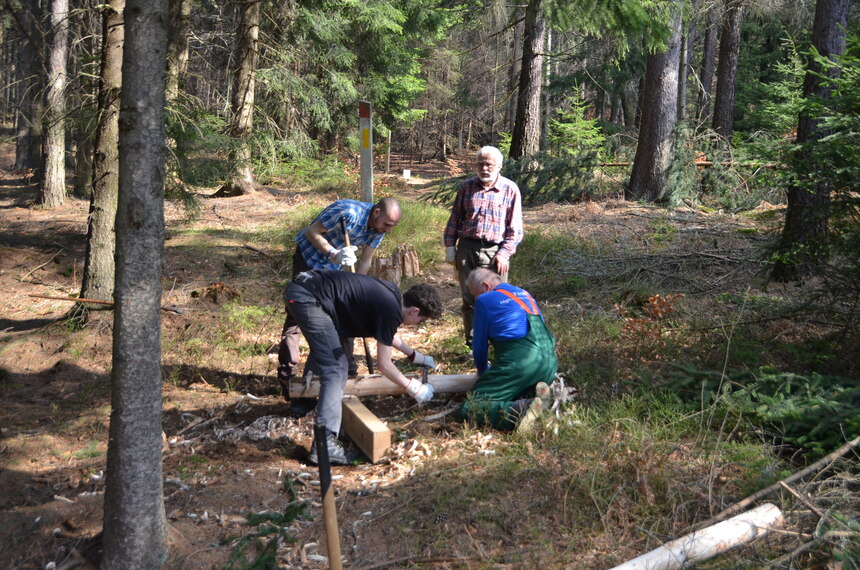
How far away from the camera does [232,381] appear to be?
659cm

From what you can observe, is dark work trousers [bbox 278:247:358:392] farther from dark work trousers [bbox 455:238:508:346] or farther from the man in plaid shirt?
the man in plaid shirt

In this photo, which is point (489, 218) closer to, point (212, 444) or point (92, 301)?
point (212, 444)

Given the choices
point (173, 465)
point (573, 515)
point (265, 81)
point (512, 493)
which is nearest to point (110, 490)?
point (173, 465)

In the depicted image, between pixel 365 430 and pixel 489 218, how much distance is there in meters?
2.32

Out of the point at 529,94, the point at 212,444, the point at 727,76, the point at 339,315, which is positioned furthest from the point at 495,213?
the point at 727,76

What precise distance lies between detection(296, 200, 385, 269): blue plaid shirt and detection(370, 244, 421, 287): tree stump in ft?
8.15

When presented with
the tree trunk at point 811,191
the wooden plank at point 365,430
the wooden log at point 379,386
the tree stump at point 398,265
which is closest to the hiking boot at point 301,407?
the wooden log at point 379,386

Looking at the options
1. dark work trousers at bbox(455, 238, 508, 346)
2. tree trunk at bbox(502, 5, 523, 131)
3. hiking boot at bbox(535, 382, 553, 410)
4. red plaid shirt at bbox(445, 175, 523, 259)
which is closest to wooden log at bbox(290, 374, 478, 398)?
hiking boot at bbox(535, 382, 553, 410)

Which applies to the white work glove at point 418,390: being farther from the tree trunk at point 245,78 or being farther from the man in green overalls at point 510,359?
the tree trunk at point 245,78

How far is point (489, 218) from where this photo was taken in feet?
20.2

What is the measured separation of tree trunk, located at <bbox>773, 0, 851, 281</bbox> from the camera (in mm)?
5516

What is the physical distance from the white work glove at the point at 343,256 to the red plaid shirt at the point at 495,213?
4.14 feet

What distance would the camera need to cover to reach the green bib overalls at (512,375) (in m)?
5.05

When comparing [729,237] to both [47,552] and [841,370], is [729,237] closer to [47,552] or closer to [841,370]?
[841,370]
